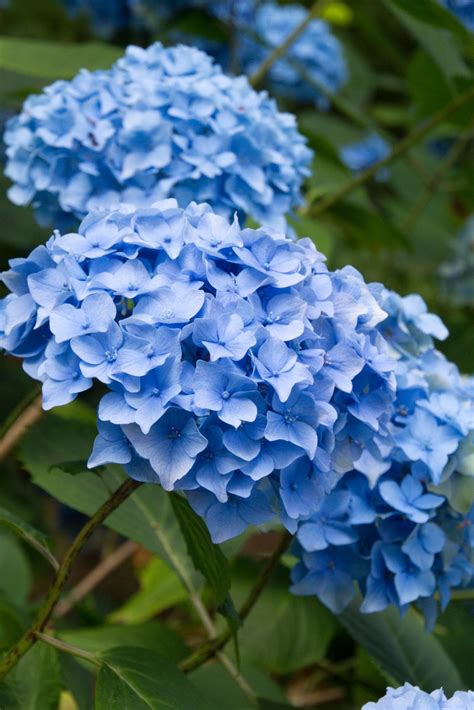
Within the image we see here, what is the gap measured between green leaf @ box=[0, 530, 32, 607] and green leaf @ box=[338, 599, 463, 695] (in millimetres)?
550

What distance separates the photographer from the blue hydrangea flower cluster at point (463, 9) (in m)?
2.18

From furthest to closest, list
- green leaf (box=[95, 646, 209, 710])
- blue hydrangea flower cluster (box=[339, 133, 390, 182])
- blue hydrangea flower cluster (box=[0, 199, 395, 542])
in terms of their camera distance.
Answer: blue hydrangea flower cluster (box=[339, 133, 390, 182])
green leaf (box=[95, 646, 209, 710])
blue hydrangea flower cluster (box=[0, 199, 395, 542])

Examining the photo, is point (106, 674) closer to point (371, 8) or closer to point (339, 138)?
point (339, 138)

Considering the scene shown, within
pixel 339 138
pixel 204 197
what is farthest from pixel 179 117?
pixel 339 138

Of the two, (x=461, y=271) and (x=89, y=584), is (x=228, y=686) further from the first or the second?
(x=461, y=271)

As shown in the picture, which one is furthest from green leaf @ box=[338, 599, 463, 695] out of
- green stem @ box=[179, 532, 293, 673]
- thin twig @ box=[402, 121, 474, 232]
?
thin twig @ box=[402, 121, 474, 232]

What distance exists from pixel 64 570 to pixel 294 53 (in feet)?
5.30

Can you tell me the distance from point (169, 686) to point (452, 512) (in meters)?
0.33

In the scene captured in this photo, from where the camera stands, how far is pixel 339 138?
263 cm

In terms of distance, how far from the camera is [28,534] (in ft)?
3.35

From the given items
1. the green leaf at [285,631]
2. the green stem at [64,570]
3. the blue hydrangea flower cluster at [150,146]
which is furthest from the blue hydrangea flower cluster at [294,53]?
the green stem at [64,570]

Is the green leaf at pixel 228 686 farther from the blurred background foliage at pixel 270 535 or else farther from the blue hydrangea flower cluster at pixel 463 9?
the blue hydrangea flower cluster at pixel 463 9

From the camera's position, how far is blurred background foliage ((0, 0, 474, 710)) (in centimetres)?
132

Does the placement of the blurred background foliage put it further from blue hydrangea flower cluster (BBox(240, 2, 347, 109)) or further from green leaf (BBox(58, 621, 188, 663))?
blue hydrangea flower cluster (BBox(240, 2, 347, 109))
